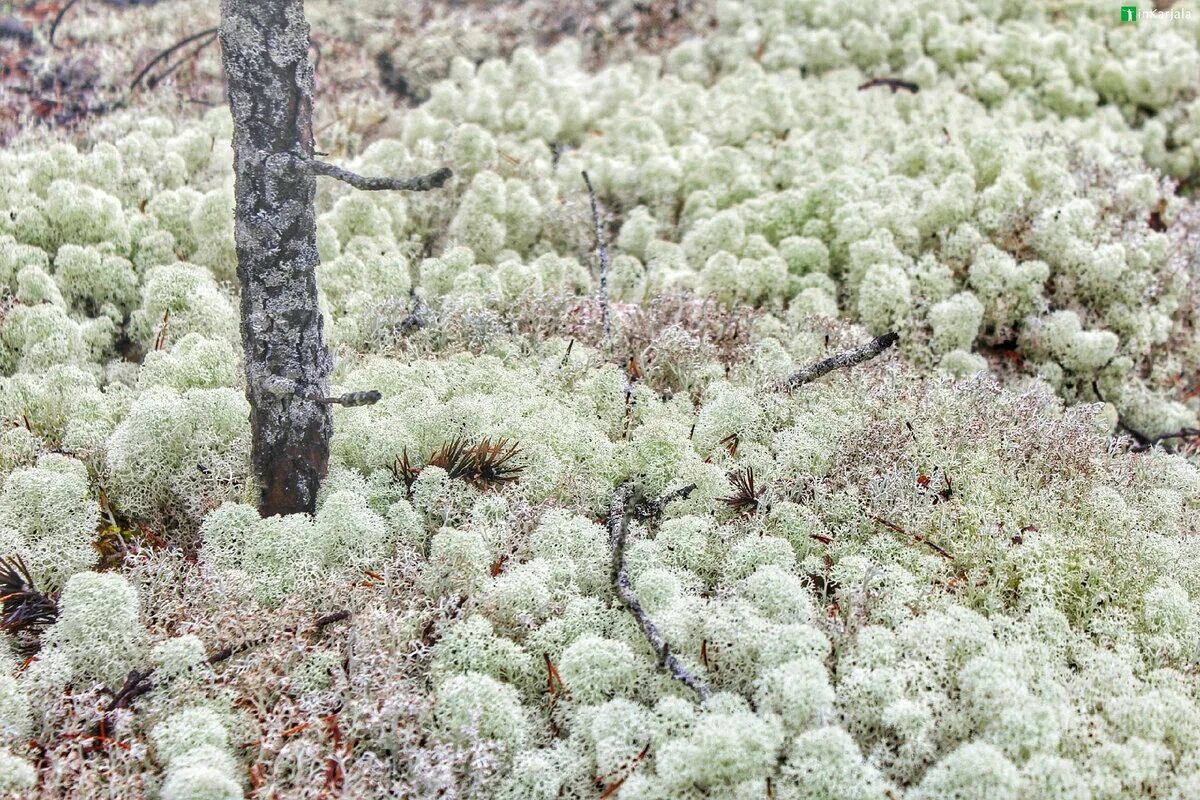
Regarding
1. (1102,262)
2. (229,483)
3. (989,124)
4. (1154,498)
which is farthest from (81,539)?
(989,124)

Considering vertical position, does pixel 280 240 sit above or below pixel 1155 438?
above

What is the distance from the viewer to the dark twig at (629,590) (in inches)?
94.8

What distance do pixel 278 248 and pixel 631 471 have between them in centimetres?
120

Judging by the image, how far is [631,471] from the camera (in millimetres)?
3086

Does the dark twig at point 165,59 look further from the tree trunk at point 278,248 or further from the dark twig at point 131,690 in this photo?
the dark twig at point 131,690

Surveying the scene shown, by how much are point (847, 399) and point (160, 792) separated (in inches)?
89.3

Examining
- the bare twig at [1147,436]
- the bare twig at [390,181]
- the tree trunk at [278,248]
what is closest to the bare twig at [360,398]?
the tree trunk at [278,248]

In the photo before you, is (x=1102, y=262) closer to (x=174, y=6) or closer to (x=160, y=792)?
(x=160, y=792)

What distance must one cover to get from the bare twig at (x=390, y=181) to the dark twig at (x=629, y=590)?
0.96 m

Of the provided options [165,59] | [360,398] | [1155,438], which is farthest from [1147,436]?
[165,59]

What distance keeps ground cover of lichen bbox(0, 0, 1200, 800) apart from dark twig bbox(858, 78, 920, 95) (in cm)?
49

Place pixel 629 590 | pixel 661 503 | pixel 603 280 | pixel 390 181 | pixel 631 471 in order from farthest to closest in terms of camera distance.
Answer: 1. pixel 603 280
2. pixel 631 471
3. pixel 661 503
4. pixel 629 590
5. pixel 390 181

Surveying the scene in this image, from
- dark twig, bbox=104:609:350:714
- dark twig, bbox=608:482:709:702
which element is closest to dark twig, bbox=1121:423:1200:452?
dark twig, bbox=608:482:709:702

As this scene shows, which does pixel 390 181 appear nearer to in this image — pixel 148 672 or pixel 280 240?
pixel 280 240
